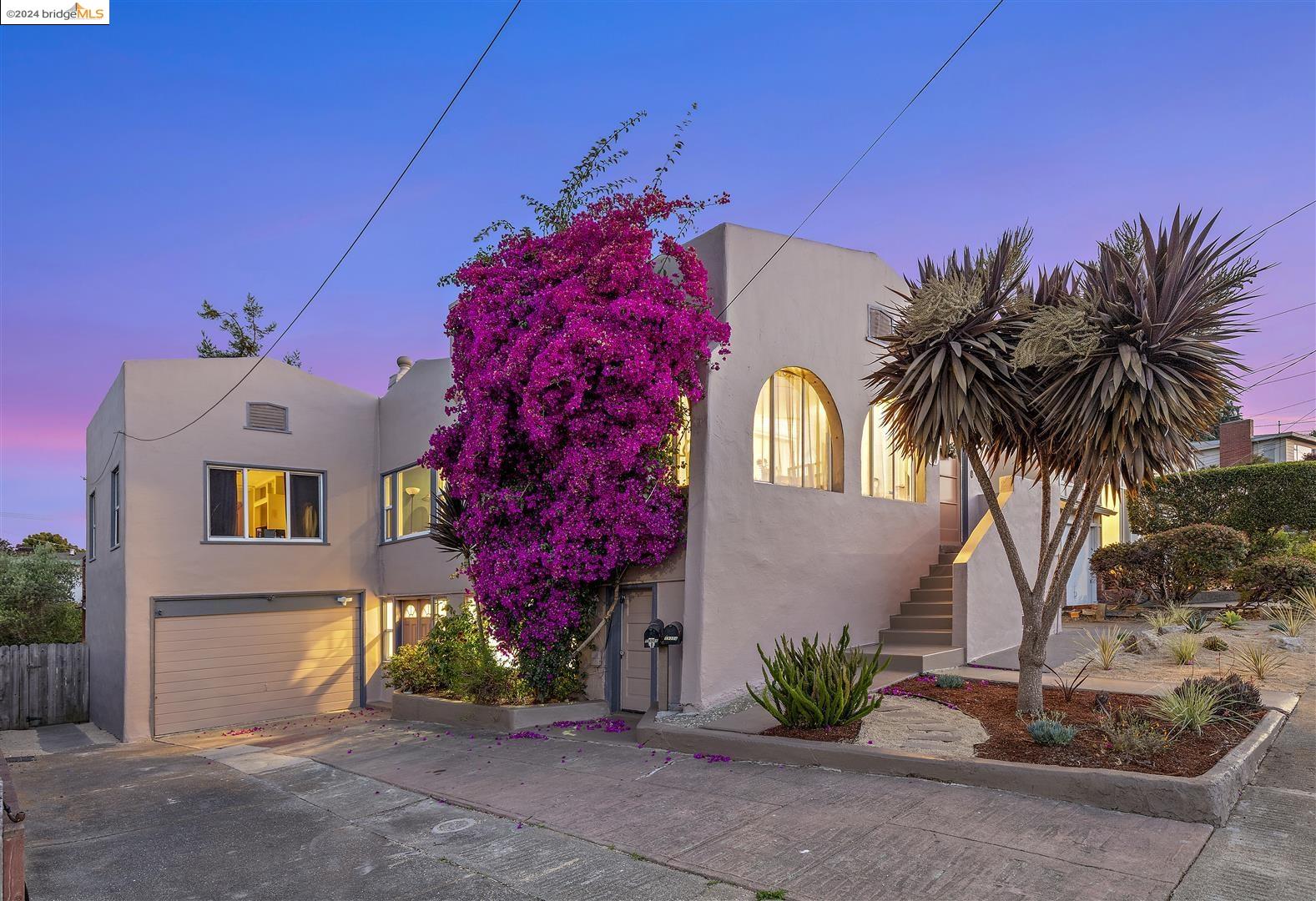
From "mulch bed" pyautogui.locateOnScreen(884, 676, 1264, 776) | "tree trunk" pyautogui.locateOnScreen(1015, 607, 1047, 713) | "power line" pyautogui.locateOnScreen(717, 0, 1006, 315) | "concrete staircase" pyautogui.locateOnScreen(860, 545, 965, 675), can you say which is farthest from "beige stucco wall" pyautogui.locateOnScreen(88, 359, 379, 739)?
"tree trunk" pyautogui.locateOnScreen(1015, 607, 1047, 713)

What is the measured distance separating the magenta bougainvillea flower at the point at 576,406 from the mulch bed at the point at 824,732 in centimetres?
286

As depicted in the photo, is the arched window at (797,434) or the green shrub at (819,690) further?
the arched window at (797,434)

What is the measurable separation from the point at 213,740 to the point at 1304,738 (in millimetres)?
13774

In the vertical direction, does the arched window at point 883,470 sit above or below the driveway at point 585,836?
above

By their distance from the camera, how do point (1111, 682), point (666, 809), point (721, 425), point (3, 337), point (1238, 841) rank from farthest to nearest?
point (3, 337) → point (721, 425) → point (1111, 682) → point (666, 809) → point (1238, 841)

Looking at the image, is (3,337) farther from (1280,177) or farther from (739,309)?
(1280,177)

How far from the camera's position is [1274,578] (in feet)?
44.9

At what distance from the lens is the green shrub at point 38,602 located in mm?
20531

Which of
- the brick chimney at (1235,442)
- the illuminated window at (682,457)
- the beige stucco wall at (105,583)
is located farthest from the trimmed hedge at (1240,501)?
the beige stucco wall at (105,583)

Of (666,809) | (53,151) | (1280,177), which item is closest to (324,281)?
(53,151)

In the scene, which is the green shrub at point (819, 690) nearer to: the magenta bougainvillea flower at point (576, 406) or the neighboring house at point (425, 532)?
the neighboring house at point (425, 532)

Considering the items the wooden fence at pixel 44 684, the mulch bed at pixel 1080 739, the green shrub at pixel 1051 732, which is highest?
the green shrub at pixel 1051 732

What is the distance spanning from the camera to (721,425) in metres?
10.7

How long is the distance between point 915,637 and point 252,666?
1151 cm
